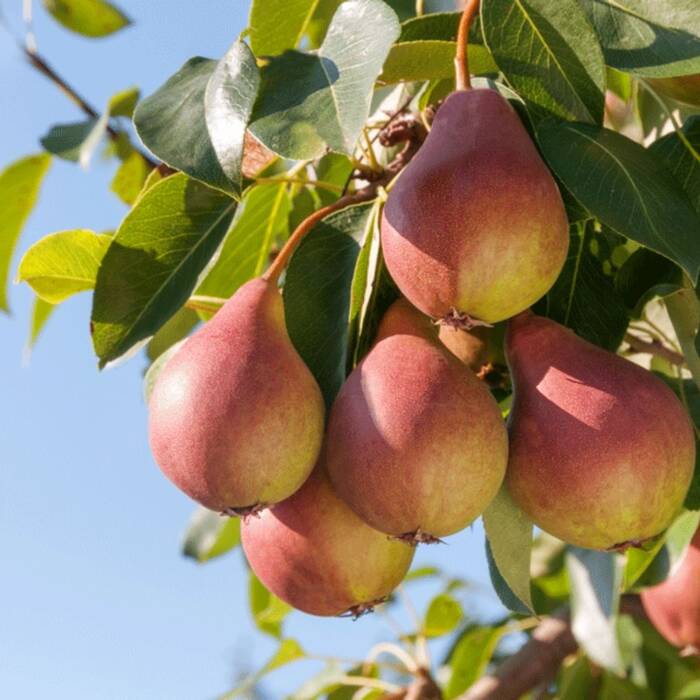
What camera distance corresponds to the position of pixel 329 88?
3.07ft

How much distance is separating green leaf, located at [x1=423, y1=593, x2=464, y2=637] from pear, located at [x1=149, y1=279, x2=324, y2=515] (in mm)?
1415

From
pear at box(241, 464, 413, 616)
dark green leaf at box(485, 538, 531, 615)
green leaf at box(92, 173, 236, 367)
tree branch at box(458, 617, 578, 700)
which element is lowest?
tree branch at box(458, 617, 578, 700)

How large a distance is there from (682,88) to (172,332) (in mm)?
769

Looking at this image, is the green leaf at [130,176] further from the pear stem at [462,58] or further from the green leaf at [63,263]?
the pear stem at [462,58]

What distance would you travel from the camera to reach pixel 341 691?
2.16 metres

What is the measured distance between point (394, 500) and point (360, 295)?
253mm

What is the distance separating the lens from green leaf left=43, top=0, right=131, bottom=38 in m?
2.07

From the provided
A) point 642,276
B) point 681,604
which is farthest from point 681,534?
point 642,276

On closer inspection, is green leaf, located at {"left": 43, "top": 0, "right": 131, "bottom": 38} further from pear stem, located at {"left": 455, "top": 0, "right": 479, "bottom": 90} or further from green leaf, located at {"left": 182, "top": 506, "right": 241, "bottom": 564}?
pear stem, located at {"left": 455, "top": 0, "right": 479, "bottom": 90}

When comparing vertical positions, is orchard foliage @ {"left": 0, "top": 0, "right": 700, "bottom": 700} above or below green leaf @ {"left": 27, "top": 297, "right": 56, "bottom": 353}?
above

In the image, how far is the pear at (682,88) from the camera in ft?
3.66

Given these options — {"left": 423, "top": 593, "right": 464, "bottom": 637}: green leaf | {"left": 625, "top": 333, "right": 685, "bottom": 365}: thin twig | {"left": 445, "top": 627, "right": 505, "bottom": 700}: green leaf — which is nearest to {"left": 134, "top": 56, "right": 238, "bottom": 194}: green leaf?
{"left": 625, "top": 333, "right": 685, "bottom": 365}: thin twig

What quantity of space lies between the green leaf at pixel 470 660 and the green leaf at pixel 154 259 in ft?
3.95

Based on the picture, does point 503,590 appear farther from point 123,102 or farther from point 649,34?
point 123,102
